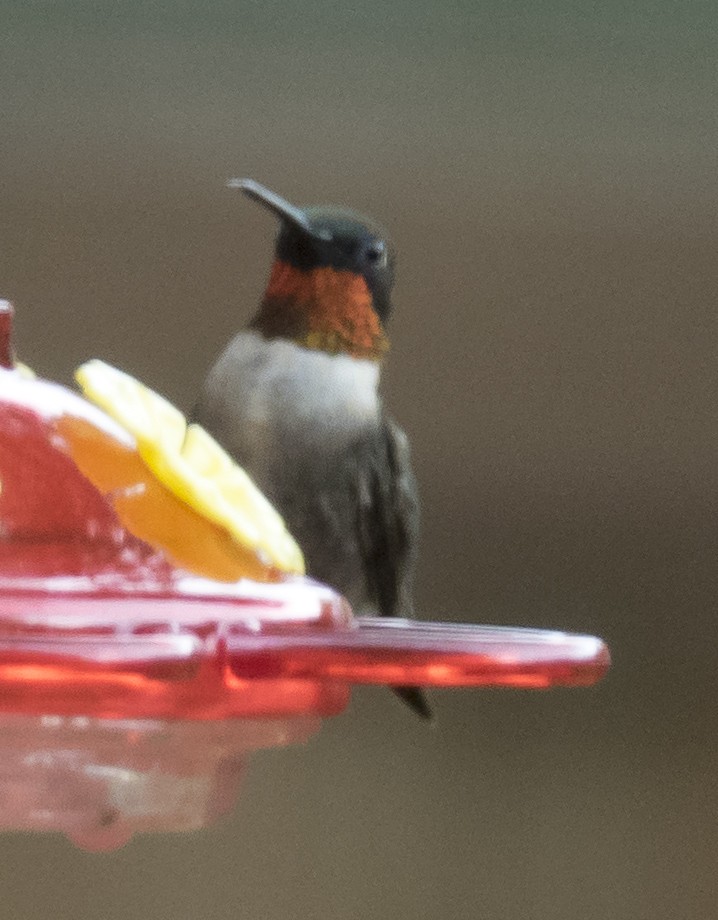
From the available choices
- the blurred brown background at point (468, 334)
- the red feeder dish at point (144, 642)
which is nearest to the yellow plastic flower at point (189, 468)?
the red feeder dish at point (144, 642)

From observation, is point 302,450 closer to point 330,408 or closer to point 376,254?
point 330,408

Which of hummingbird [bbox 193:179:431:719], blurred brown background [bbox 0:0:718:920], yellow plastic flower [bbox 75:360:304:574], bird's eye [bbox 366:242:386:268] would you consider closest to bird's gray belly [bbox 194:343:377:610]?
hummingbird [bbox 193:179:431:719]

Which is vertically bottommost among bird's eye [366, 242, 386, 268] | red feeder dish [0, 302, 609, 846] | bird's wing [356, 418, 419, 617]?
bird's wing [356, 418, 419, 617]

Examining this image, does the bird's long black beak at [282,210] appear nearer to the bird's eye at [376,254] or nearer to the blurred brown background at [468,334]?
the bird's eye at [376,254]

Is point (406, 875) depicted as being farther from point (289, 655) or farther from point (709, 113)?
point (289, 655)

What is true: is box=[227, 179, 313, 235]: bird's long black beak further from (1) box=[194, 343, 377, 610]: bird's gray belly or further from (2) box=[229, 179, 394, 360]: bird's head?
(1) box=[194, 343, 377, 610]: bird's gray belly

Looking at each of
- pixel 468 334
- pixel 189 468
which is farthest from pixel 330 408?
pixel 468 334
